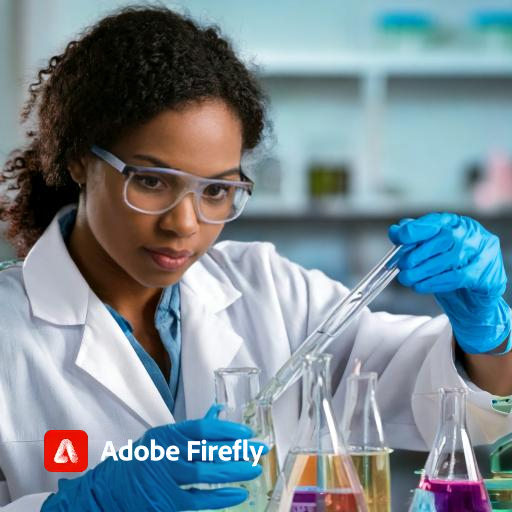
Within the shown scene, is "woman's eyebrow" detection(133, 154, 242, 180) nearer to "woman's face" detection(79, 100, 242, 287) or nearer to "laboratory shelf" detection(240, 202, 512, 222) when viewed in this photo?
"woman's face" detection(79, 100, 242, 287)

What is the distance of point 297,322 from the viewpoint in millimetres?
2098

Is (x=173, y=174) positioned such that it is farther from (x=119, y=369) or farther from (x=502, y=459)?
(x=502, y=459)

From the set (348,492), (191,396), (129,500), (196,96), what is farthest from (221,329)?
(348,492)

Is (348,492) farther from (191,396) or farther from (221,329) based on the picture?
(221,329)

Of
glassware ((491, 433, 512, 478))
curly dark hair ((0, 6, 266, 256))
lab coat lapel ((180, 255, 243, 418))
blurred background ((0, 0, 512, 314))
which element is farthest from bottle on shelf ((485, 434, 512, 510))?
blurred background ((0, 0, 512, 314))

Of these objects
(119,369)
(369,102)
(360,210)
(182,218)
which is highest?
(369,102)

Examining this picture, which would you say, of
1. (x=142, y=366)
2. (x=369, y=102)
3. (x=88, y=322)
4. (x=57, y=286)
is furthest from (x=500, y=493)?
(x=369, y=102)

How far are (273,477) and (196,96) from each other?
74cm

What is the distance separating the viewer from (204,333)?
→ 1.94 meters

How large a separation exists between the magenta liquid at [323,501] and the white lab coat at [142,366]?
0.39m

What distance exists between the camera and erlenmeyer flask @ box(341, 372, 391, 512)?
135 cm

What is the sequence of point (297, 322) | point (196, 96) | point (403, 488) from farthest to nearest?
point (297, 322) < point (196, 96) < point (403, 488)

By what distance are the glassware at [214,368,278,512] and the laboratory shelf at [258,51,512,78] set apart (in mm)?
3734

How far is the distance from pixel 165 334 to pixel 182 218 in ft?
1.13
